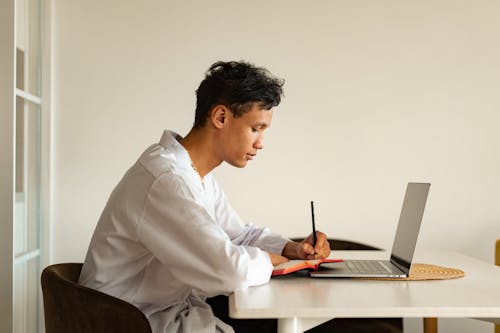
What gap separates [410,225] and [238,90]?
64 centimetres

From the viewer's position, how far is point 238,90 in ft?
6.69

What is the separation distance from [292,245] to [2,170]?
47.0 inches

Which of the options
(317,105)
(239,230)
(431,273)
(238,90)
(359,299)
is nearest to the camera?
(359,299)

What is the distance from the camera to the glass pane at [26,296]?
2.95 metres

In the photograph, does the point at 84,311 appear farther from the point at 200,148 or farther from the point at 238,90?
the point at 238,90

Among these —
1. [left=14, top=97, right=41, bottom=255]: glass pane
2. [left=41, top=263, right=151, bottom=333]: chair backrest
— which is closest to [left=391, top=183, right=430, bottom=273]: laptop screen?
[left=41, top=263, right=151, bottom=333]: chair backrest

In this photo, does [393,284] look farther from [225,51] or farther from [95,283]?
[225,51]

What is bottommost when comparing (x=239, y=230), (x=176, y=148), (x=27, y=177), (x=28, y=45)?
(x=239, y=230)

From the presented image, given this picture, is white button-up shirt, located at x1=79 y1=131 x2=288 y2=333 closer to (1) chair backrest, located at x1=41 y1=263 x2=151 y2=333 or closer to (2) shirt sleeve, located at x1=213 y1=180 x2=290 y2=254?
(1) chair backrest, located at x1=41 y1=263 x2=151 y2=333

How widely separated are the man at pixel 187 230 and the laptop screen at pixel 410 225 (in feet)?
0.82

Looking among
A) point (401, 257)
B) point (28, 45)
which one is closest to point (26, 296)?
point (28, 45)

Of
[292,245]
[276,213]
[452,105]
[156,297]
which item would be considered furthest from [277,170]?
[156,297]

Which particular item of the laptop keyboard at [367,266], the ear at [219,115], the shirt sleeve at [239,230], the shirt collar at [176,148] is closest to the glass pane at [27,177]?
the shirt sleeve at [239,230]

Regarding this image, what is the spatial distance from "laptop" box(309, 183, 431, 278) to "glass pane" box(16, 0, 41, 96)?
5.46ft
